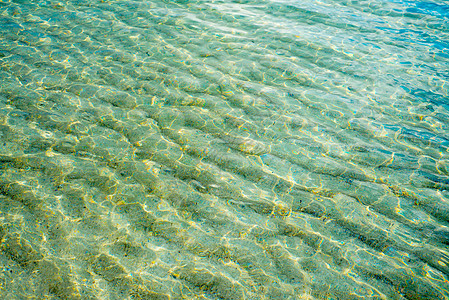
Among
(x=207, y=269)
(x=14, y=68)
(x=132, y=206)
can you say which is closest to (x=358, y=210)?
(x=207, y=269)

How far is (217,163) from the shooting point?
3.85 metres

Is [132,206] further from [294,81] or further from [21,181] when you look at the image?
[294,81]

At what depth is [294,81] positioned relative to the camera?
5.50 metres

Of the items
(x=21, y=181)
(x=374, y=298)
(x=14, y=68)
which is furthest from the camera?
(x=14, y=68)

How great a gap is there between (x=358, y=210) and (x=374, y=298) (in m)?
0.99

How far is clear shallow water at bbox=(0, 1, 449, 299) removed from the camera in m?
2.74

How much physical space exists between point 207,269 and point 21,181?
2272 mm

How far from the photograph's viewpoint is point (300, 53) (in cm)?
632

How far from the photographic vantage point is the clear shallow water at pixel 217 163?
274cm

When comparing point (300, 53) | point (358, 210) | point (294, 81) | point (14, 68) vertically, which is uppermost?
point (300, 53)

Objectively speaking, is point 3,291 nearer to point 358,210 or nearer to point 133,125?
point 133,125

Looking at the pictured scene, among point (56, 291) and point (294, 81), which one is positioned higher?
point (294, 81)

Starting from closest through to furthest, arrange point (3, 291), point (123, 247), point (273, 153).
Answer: point (3, 291) → point (123, 247) → point (273, 153)

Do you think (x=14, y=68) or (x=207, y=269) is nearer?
(x=207, y=269)
